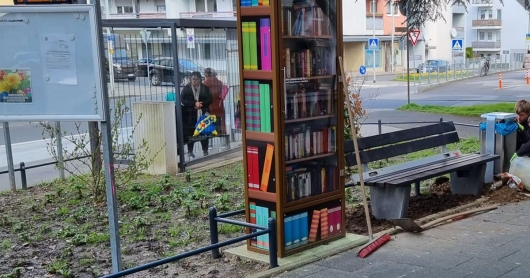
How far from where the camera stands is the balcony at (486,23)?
6994 centimetres

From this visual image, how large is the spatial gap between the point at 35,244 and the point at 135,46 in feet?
18.5

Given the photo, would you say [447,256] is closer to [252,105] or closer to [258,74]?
[252,105]

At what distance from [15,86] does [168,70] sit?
7333 millimetres

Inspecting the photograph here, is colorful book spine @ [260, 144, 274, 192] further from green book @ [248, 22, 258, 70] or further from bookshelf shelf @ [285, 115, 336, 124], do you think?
green book @ [248, 22, 258, 70]

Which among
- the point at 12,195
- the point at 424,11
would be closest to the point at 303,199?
the point at 12,195

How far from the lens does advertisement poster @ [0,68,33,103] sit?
4422mm

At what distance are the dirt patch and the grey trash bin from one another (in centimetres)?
33

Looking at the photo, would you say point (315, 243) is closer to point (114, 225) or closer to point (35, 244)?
point (114, 225)

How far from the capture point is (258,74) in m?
5.66

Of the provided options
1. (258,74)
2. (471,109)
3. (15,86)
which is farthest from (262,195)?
(471,109)

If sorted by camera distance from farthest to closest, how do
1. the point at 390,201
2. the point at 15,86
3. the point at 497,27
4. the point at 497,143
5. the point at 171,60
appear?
the point at 497,27 < the point at 171,60 < the point at 497,143 < the point at 390,201 < the point at 15,86

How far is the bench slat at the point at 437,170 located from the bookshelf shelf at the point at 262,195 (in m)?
1.53

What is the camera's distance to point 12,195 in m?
10.1

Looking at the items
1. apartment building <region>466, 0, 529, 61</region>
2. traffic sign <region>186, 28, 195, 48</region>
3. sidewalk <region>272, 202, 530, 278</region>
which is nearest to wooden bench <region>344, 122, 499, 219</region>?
sidewalk <region>272, 202, 530, 278</region>
